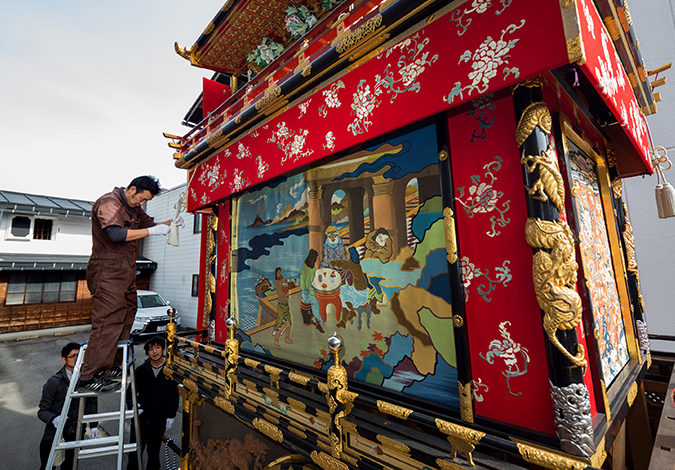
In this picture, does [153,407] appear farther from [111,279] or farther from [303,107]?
[303,107]

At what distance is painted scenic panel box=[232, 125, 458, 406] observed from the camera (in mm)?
2021

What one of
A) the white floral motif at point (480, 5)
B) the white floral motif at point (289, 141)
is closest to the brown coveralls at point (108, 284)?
the white floral motif at point (289, 141)

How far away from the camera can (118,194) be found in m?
3.33

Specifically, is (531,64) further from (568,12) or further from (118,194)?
(118,194)

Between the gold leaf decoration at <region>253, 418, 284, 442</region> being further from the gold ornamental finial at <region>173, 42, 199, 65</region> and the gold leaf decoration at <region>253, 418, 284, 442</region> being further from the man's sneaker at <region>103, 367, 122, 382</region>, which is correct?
the gold ornamental finial at <region>173, 42, 199, 65</region>

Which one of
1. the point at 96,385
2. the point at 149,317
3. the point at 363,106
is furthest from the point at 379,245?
the point at 149,317

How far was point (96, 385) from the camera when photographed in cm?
304

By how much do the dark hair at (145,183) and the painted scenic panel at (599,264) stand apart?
4.04 metres

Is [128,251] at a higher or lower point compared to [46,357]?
higher

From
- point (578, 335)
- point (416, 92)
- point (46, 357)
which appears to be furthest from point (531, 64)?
point (46, 357)

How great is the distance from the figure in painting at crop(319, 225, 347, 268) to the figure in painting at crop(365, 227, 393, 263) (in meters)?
0.29

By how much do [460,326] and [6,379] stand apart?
11.9m

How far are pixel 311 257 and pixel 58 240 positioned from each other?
19705mm

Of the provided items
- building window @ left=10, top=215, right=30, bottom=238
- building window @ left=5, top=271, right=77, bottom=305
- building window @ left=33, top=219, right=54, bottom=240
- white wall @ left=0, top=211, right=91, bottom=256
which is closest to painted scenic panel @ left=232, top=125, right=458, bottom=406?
building window @ left=5, top=271, right=77, bottom=305
